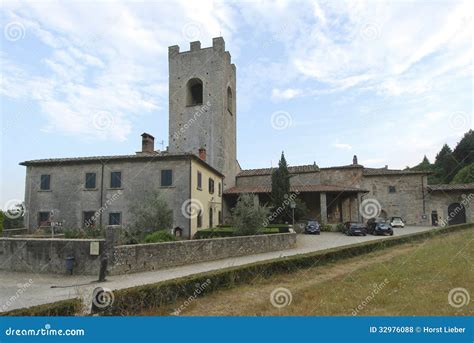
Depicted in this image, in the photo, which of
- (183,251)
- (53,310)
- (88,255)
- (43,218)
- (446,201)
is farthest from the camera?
(446,201)

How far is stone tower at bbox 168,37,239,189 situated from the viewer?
3164cm

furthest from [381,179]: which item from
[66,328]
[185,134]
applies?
[66,328]

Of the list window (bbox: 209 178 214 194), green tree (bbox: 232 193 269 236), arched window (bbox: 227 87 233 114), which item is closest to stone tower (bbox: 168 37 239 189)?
arched window (bbox: 227 87 233 114)

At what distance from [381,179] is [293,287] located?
32521 mm

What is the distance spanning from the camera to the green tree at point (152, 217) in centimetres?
1905

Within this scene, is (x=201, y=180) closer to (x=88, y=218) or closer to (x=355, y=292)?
(x=88, y=218)

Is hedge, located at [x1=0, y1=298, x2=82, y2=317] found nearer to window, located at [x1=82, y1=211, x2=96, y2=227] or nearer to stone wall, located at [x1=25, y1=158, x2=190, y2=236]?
stone wall, located at [x1=25, y1=158, x2=190, y2=236]

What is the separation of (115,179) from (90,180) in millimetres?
1987

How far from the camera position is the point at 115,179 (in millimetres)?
22719

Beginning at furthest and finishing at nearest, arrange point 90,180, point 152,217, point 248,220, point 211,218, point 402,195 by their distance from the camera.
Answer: point 402,195 → point 211,218 → point 90,180 → point 248,220 → point 152,217

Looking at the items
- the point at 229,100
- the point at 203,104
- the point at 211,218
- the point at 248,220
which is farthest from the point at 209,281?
the point at 229,100

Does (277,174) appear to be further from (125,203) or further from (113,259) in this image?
(113,259)

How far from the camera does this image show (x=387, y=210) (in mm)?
37250

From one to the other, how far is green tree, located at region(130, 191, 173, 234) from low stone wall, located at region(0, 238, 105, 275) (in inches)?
260
